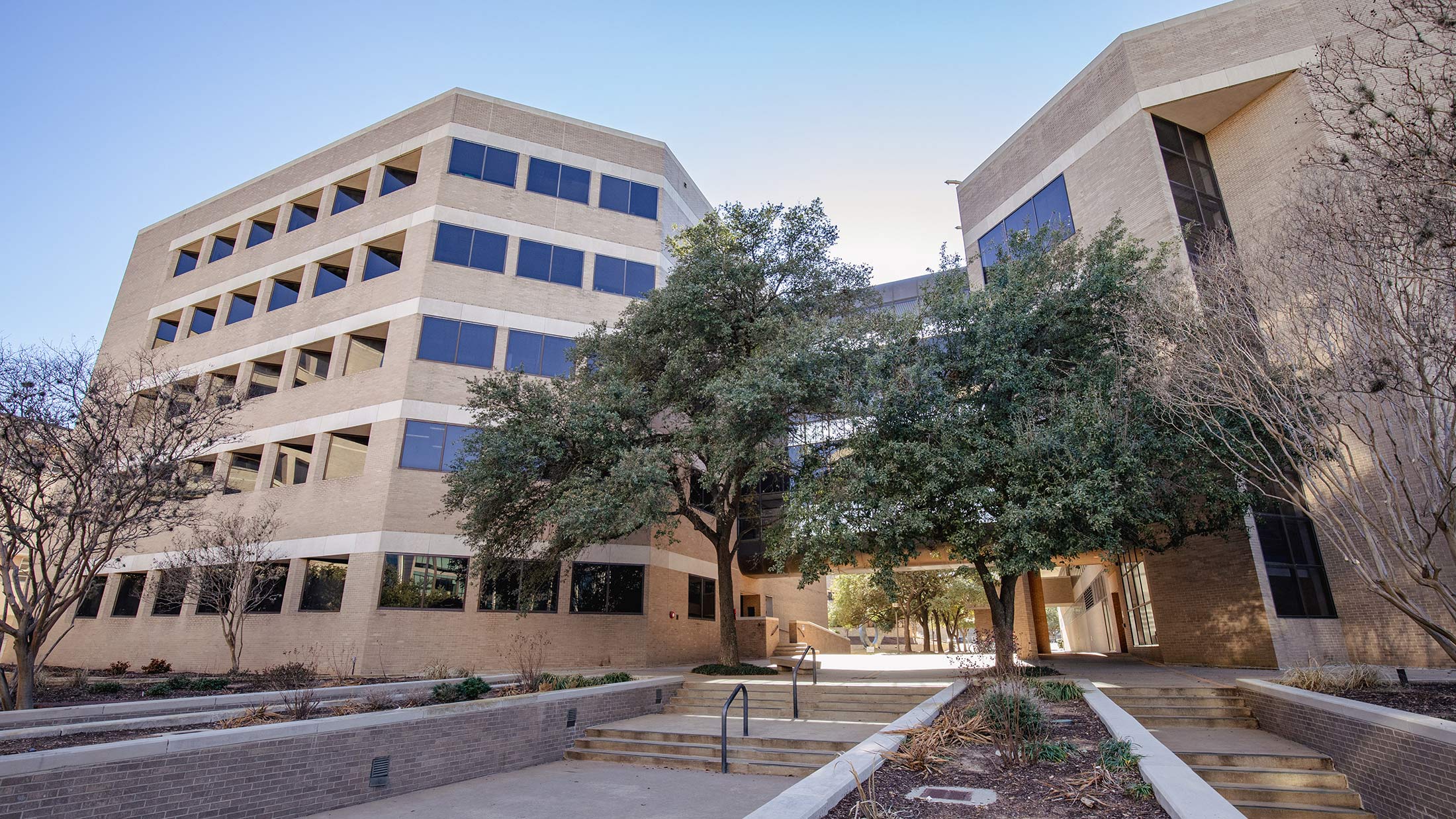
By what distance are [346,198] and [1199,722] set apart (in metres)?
29.3

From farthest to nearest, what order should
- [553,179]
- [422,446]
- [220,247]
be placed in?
[220,247]
[553,179]
[422,446]

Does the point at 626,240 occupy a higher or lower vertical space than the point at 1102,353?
higher

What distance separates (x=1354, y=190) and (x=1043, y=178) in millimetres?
15891

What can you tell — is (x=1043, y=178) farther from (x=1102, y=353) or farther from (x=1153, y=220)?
(x=1102, y=353)

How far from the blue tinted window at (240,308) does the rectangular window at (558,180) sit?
1181cm

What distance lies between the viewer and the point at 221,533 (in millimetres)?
18688

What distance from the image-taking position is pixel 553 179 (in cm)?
2566

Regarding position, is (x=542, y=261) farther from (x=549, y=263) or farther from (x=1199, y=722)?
(x=1199, y=722)

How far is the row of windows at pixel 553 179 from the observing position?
2480 centimetres

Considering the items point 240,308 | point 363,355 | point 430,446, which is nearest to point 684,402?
point 430,446

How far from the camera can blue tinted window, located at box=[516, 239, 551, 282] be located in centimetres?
2408

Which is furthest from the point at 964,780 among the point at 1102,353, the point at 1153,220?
the point at 1153,220

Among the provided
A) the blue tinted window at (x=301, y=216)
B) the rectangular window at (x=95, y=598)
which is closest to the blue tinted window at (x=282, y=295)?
the blue tinted window at (x=301, y=216)

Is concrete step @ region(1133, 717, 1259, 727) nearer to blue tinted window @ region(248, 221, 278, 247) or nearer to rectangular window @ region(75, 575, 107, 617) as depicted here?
rectangular window @ region(75, 575, 107, 617)
